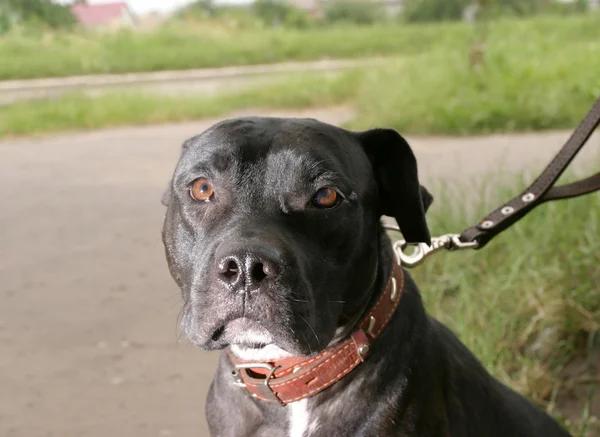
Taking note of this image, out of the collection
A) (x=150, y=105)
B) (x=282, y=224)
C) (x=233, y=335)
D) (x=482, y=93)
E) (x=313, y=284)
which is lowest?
(x=150, y=105)

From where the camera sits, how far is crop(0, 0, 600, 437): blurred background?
3.55 m

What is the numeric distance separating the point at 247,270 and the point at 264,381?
41cm

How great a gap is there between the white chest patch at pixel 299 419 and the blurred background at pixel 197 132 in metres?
0.53

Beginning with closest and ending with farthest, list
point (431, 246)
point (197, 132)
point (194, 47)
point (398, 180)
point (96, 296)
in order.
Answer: point (398, 180) < point (431, 246) < point (96, 296) < point (197, 132) < point (194, 47)

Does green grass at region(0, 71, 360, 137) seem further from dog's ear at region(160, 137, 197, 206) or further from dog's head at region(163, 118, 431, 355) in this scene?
dog's head at region(163, 118, 431, 355)

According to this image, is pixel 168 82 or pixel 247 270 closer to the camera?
pixel 247 270

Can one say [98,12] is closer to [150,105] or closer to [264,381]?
[150,105]

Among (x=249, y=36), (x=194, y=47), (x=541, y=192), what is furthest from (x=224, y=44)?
(x=541, y=192)

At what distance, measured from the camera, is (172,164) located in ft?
26.5

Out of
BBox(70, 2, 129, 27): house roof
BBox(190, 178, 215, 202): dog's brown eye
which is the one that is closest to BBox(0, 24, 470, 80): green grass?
BBox(70, 2, 129, 27): house roof

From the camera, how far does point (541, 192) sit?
8.42ft

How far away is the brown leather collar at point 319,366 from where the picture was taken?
1.95m

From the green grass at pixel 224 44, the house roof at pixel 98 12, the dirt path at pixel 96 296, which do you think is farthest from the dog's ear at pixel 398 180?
the house roof at pixel 98 12

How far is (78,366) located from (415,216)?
2469 millimetres
